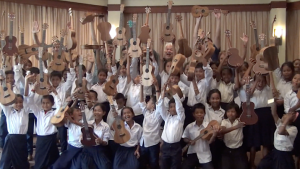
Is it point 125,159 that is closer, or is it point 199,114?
point 199,114

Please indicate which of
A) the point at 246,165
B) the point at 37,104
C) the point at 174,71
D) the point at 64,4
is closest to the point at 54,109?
the point at 37,104

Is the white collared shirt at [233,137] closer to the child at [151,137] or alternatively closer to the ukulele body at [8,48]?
the child at [151,137]

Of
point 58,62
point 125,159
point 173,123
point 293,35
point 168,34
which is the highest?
point 293,35

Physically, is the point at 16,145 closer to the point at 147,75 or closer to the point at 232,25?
the point at 147,75

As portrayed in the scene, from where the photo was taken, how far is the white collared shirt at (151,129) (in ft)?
13.7

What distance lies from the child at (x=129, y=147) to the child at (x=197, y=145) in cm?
58

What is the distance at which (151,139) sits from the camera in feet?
13.7

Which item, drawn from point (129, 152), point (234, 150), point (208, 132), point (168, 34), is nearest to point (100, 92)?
point (129, 152)

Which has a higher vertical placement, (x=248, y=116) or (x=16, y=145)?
(x=248, y=116)

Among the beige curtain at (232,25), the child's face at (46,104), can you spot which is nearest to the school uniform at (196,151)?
the child's face at (46,104)

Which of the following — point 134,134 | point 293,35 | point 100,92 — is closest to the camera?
point 134,134

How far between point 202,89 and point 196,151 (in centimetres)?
78

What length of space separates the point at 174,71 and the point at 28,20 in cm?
428

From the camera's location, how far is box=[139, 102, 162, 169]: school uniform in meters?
4.18
